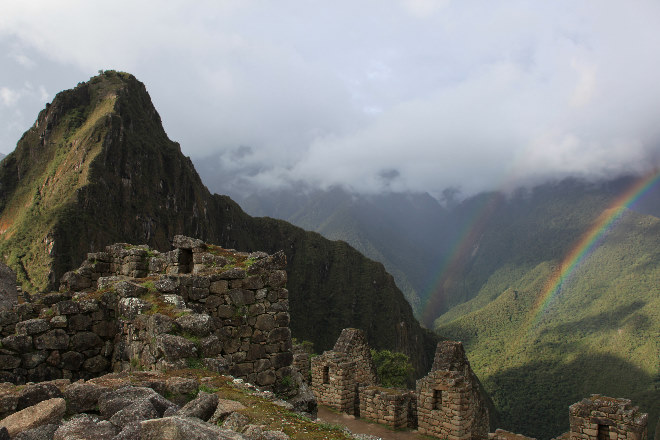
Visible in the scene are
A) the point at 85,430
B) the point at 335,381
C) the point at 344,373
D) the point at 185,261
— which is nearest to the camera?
the point at 85,430

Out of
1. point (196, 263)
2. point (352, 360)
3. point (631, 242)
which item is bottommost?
point (352, 360)

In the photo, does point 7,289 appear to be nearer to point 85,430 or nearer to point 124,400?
point 124,400

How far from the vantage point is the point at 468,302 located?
6934 inches

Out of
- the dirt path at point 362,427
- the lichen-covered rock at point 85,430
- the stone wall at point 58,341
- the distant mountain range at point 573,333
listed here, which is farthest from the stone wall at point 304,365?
the distant mountain range at point 573,333

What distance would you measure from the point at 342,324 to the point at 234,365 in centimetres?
14996

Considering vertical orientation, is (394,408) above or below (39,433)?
below

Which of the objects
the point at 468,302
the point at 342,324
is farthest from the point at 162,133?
the point at 468,302

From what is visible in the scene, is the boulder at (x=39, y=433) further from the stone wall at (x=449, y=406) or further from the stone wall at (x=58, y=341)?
the stone wall at (x=449, y=406)

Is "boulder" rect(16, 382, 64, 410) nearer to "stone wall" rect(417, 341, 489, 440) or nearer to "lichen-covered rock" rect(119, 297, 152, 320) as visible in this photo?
"lichen-covered rock" rect(119, 297, 152, 320)

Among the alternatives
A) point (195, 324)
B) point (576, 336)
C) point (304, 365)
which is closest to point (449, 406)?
point (304, 365)

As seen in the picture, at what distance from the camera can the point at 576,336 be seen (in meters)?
96.8

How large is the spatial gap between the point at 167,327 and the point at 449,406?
27.1 feet

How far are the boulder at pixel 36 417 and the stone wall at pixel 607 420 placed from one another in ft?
38.1

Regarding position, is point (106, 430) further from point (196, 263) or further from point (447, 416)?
point (447, 416)
